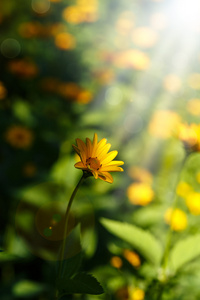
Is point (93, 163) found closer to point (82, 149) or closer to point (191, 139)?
point (82, 149)

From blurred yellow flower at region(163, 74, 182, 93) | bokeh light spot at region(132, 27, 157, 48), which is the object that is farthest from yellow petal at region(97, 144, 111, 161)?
bokeh light spot at region(132, 27, 157, 48)

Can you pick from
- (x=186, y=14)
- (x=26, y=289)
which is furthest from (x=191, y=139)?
(x=186, y=14)

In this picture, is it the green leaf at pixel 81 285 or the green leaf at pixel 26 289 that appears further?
the green leaf at pixel 26 289

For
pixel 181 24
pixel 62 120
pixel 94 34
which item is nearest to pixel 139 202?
pixel 62 120

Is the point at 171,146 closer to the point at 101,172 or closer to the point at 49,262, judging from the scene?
the point at 49,262

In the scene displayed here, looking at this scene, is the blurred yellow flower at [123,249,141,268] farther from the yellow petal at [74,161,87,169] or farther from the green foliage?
the yellow petal at [74,161,87,169]

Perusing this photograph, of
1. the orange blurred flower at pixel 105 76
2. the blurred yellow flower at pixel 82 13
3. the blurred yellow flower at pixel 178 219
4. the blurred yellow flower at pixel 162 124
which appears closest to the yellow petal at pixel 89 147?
the blurred yellow flower at pixel 178 219

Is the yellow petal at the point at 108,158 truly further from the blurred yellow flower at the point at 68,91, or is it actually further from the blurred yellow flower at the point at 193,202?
the blurred yellow flower at the point at 68,91
